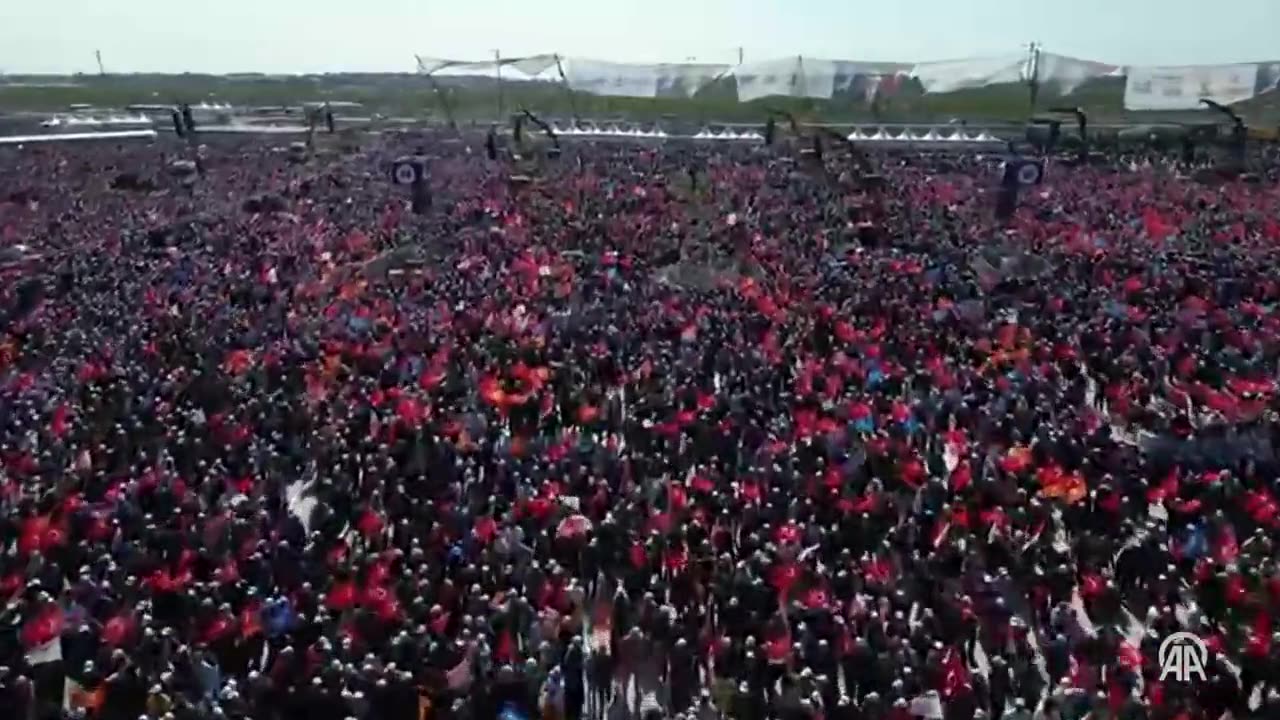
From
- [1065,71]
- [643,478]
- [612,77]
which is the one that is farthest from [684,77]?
[643,478]

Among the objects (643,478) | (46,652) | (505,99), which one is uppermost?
(505,99)

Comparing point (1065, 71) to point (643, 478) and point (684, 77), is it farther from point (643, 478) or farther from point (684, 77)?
point (643, 478)

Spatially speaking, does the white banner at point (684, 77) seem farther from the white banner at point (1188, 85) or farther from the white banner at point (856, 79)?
the white banner at point (1188, 85)

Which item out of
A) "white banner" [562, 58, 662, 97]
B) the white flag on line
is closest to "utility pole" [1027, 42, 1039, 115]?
"white banner" [562, 58, 662, 97]

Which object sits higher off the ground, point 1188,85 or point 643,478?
point 1188,85

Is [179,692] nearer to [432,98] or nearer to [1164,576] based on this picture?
[1164,576]

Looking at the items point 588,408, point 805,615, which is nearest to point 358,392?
point 588,408

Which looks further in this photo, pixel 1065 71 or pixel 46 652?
pixel 1065 71
